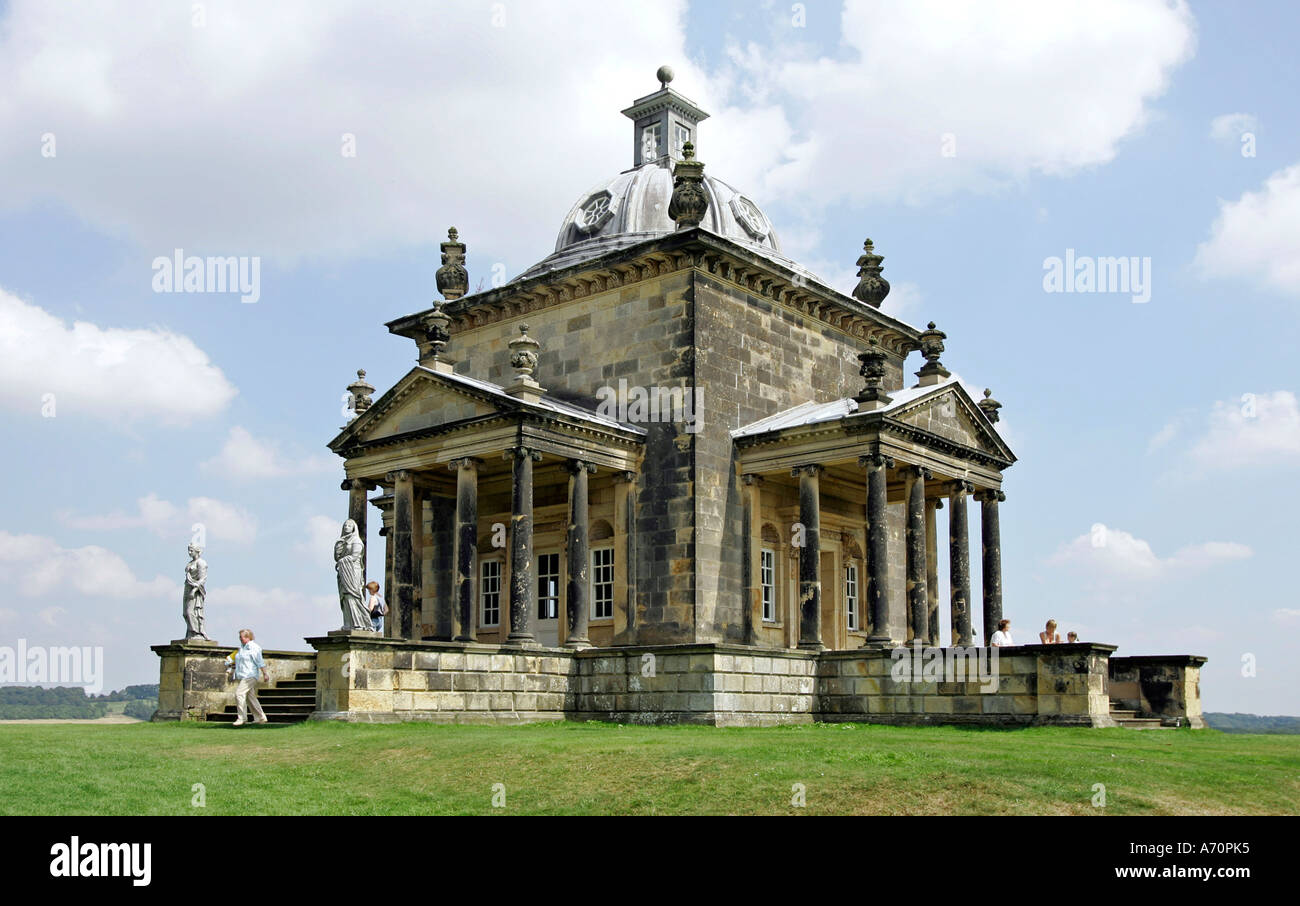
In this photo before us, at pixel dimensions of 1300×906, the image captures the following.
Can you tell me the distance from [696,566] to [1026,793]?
14.6 meters

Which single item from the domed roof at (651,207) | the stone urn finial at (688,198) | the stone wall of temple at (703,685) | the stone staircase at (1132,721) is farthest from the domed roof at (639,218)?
the stone staircase at (1132,721)

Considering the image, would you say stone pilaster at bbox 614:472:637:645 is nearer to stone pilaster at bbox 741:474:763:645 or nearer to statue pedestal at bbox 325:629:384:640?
stone pilaster at bbox 741:474:763:645

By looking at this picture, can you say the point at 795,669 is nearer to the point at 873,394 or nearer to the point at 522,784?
the point at 873,394

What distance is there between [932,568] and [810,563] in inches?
195

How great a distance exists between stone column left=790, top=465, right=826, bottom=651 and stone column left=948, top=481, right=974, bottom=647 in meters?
3.48

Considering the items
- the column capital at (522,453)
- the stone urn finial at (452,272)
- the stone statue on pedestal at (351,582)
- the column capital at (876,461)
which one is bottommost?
the stone statue on pedestal at (351,582)

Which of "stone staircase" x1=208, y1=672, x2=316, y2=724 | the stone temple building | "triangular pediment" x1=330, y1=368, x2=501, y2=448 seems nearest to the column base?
the stone temple building

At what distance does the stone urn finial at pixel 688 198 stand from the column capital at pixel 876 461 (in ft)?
22.0

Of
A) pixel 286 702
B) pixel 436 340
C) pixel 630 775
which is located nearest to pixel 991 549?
pixel 436 340

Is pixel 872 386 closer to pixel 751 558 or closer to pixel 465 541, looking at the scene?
pixel 751 558

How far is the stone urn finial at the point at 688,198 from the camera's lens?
2853cm

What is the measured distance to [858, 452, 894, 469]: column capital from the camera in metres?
25.7

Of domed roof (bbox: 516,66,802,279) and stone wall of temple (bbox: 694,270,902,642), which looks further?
domed roof (bbox: 516,66,802,279)

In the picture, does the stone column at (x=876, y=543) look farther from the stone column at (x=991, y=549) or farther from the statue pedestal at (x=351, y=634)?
the statue pedestal at (x=351, y=634)
